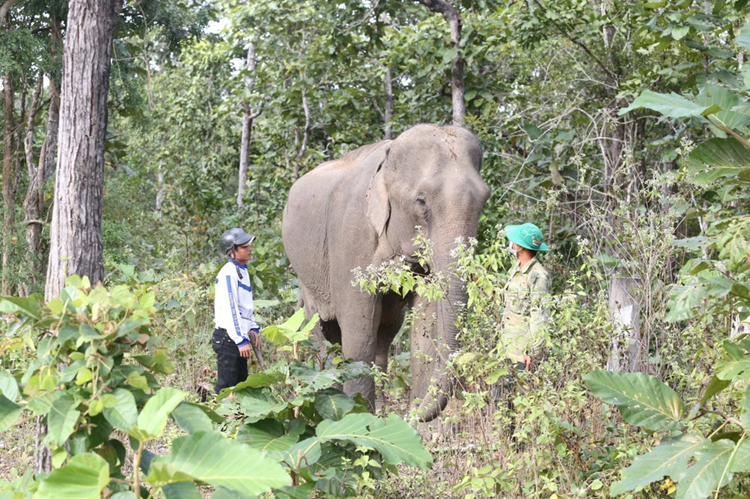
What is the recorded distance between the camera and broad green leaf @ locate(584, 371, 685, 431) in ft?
11.0

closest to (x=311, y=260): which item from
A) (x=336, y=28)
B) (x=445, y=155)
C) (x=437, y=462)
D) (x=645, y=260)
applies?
(x=445, y=155)

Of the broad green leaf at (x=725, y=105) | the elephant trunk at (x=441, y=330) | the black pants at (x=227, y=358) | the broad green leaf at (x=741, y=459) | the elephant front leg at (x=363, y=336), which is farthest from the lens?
the elephant front leg at (x=363, y=336)

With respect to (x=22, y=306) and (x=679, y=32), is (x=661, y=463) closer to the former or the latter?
(x=22, y=306)

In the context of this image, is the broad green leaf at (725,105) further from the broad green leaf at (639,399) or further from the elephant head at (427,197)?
the elephant head at (427,197)

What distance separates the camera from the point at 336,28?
9.09m

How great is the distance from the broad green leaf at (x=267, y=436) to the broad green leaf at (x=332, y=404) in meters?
0.18

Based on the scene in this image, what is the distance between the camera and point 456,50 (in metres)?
8.28

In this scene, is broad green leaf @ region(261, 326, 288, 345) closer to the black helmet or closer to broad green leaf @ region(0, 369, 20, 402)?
broad green leaf @ region(0, 369, 20, 402)

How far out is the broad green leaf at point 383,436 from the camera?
131 inches

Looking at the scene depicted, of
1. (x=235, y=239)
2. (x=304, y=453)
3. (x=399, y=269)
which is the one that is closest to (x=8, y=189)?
(x=235, y=239)

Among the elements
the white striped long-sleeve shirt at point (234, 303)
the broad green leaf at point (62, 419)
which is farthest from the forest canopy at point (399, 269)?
the white striped long-sleeve shirt at point (234, 303)

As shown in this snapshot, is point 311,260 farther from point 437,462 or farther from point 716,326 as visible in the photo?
point 716,326

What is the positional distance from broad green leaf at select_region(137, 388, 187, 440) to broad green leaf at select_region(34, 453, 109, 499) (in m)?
0.14

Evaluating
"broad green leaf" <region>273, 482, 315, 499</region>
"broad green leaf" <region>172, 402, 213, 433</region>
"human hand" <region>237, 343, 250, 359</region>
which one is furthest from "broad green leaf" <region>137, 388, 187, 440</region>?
"human hand" <region>237, 343, 250, 359</region>
